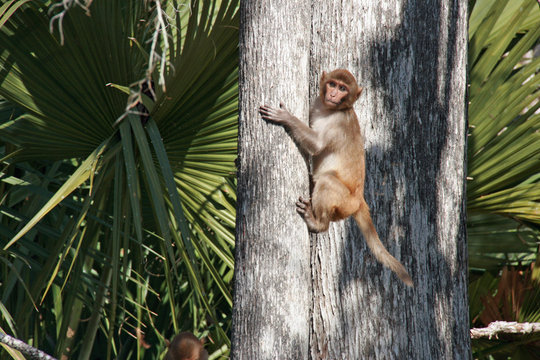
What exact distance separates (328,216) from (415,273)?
1.28 ft

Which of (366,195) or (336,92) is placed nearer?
(366,195)

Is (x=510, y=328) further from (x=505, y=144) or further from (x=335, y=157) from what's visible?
(x=335, y=157)

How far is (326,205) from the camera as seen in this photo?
224cm

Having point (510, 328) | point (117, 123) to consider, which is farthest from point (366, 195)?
point (510, 328)

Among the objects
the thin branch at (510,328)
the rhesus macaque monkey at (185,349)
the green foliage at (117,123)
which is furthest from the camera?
the rhesus macaque monkey at (185,349)

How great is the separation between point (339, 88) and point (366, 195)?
1.52 ft

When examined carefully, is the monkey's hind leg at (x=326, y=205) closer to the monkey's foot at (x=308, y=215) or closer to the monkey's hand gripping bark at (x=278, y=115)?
the monkey's foot at (x=308, y=215)

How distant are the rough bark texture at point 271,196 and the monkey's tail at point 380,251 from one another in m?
0.22

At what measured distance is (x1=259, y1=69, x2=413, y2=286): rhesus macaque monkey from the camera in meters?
2.16

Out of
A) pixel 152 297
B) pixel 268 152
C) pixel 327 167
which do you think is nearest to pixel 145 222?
pixel 152 297

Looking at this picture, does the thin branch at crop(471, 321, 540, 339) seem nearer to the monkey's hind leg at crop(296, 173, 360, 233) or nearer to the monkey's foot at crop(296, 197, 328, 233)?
the monkey's hind leg at crop(296, 173, 360, 233)

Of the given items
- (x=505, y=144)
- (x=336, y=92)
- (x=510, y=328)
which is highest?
(x=336, y=92)

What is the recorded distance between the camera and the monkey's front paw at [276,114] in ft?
7.00

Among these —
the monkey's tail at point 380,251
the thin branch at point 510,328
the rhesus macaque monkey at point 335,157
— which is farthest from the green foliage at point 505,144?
the monkey's tail at point 380,251
